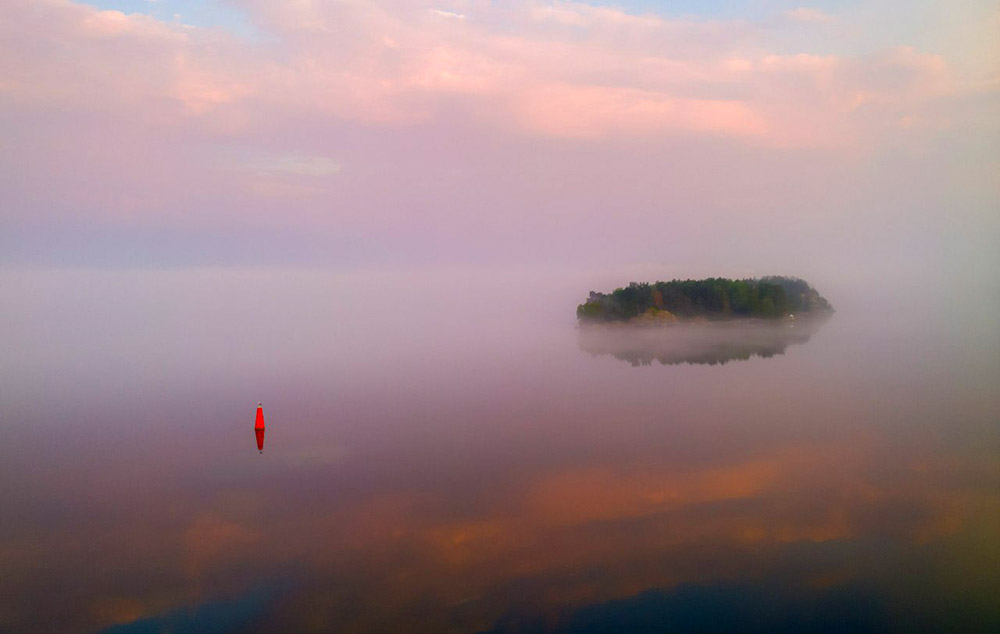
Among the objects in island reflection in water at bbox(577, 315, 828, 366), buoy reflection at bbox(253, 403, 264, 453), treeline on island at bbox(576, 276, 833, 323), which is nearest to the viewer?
buoy reflection at bbox(253, 403, 264, 453)

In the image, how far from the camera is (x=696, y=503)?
10812 mm

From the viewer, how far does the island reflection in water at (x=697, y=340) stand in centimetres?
2733

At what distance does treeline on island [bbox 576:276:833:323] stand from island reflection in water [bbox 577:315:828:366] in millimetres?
581

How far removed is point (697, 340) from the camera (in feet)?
104

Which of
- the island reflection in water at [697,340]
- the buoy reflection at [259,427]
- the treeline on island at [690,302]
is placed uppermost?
the treeline on island at [690,302]

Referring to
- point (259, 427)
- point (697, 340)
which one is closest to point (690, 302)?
point (697, 340)

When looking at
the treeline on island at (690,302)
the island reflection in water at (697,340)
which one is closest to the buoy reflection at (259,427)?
the island reflection in water at (697,340)

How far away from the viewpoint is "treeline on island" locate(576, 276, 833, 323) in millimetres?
35188

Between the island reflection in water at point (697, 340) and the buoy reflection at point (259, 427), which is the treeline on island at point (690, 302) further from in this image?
the buoy reflection at point (259, 427)

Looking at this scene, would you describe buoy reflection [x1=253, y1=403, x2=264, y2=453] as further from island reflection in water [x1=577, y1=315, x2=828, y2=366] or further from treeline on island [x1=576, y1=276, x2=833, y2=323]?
treeline on island [x1=576, y1=276, x2=833, y2=323]

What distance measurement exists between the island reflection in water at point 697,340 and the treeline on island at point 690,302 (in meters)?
0.58

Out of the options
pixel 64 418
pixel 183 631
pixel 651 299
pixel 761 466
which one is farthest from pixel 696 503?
pixel 651 299

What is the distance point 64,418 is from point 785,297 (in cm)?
3389

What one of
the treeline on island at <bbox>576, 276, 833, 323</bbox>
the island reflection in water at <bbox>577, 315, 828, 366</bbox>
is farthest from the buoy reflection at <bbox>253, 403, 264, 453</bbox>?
the treeline on island at <bbox>576, 276, 833, 323</bbox>
